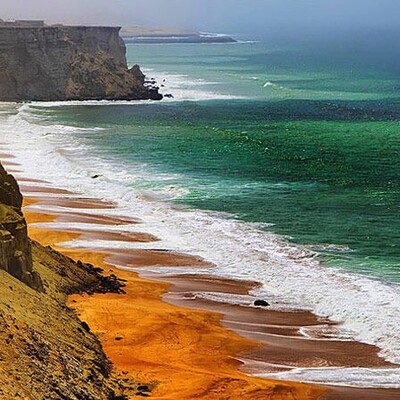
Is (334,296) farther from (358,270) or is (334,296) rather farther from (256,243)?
(256,243)

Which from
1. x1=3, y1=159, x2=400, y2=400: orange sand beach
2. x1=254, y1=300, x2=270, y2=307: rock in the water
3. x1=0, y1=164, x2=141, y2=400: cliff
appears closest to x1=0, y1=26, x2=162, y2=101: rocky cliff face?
x1=3, y1=159, x2=400, y2=400: orange sand beach

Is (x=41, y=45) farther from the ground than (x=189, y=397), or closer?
farther from the ground

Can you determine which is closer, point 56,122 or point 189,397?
point 189,397

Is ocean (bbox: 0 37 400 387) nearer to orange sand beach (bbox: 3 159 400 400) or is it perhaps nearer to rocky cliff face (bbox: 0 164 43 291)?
orange sand beach (bbox: 3 159 400 400)

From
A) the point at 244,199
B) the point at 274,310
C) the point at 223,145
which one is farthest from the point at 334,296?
the point at 223,145

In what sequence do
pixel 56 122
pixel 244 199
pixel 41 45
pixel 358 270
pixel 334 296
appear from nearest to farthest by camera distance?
pixel 334 296, pixel 358 270, pixel 244 199, pixel 56 122, pixel 41 45

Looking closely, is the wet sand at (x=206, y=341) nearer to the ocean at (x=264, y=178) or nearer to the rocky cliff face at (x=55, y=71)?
the ocean at (x=264, y=178)
